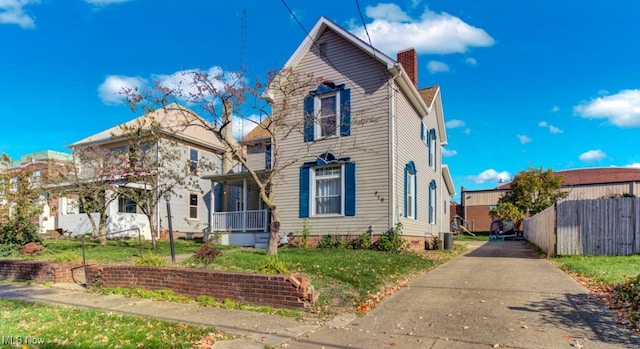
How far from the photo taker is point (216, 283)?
8.34m

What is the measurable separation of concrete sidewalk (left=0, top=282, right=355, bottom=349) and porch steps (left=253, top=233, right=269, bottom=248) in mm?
9116

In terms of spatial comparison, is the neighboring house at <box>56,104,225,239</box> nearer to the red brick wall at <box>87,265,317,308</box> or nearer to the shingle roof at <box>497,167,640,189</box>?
the red brick wall at <box>87,265,317,308</box>

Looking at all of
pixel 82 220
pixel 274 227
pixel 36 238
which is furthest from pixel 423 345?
pixel 82 220

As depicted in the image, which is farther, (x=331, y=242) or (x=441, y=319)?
(x=331, y=242)

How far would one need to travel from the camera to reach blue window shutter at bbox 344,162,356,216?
53.2ft

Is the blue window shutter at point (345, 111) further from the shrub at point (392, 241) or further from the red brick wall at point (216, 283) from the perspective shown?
the red brick wall at point (216, 283)

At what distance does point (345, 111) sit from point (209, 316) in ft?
35.8

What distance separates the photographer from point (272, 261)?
880 centimetres

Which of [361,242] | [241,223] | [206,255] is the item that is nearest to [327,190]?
[361,242]

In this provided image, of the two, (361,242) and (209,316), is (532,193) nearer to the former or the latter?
(361,242)

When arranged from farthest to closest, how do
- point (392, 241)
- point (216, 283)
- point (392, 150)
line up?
point (392, 150)
point (392, 241)
point (216, 283)

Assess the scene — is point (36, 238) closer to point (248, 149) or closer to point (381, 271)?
point (248, 149)

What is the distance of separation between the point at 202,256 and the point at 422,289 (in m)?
5.04

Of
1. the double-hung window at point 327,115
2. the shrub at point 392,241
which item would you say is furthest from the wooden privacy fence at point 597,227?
the double-hung window at point 327,115
